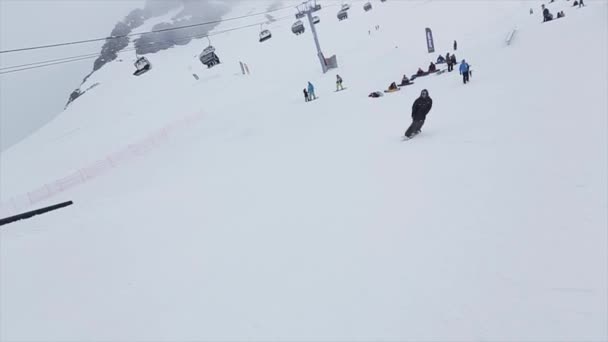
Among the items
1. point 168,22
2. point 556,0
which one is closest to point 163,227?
point 556,0

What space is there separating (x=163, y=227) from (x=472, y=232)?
7.86m

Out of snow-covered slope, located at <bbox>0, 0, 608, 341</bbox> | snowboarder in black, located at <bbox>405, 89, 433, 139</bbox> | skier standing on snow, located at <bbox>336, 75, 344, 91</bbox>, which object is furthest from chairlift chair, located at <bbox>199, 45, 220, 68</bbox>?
snowboarder in black, located at <bbox>405, 89, 433, 139</bbox>

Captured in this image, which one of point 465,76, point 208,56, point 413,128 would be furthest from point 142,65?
point 413,128

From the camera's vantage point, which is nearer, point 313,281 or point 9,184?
point 313,281

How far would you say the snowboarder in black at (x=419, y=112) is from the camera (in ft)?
32.3

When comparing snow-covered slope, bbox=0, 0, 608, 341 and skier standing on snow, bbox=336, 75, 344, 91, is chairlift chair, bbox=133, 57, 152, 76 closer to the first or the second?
snow-covered slope, bbox=0, 0, 608, 341

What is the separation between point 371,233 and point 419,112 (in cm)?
554

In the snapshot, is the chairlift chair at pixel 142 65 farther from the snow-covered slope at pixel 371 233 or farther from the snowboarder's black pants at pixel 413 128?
the snowboarder's black pants at pixel 413 128

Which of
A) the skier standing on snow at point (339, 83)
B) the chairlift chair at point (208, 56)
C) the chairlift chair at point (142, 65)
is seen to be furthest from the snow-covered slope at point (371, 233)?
the chairlift chair at point (208, 56)

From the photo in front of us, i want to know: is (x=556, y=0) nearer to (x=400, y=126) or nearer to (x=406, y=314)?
(x=400, y=126)

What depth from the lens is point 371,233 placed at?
5672mm

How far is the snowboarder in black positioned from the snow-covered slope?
1.52 feet

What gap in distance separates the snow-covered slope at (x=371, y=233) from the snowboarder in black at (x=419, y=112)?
46 centimetres

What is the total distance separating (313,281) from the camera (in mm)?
4934
